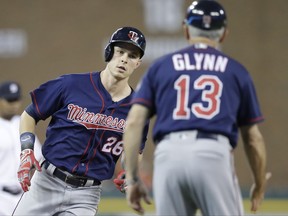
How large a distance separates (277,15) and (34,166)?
9789 mm

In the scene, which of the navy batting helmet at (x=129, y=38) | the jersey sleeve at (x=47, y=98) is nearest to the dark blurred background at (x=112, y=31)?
the navy batting helmet at (x=129, y=38)

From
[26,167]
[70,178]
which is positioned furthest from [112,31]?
[26,167]

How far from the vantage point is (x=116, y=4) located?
13953 mm

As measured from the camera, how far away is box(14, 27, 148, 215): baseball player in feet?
16.2

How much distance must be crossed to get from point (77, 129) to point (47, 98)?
29 cm

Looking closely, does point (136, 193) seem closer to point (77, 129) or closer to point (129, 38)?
point (77, 129)

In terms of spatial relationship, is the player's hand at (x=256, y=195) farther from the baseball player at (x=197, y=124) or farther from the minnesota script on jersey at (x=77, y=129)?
the minnesota script on jersey at (x=77, y=129)

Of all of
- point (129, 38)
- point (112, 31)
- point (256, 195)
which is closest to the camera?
point (256, 195)

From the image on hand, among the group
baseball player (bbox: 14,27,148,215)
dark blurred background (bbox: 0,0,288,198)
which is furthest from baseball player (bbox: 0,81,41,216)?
dark blurred background (bbox: 0,0,288,198)

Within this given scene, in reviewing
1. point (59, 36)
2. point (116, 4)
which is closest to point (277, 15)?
point (116, 4)

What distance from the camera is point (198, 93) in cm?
381

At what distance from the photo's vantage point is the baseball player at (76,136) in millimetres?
4945

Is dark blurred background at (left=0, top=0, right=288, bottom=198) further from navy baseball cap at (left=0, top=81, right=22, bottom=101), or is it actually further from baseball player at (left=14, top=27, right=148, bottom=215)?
baseball player at (left=14, top=27, right=148, bottom=215)

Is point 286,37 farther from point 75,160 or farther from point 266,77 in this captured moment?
point 75,160
